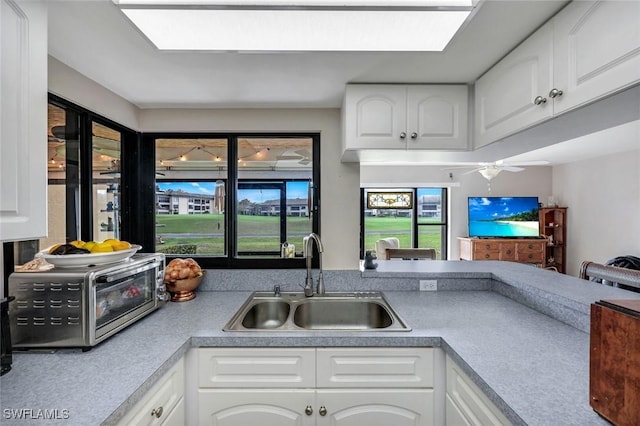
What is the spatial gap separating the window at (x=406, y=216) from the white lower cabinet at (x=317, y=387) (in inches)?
181

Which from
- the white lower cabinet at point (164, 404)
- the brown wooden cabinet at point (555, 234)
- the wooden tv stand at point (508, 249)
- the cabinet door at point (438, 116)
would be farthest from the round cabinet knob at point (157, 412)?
the brown wooden cabinet at point (555, 234)

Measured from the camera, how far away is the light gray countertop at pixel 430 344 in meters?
0.81

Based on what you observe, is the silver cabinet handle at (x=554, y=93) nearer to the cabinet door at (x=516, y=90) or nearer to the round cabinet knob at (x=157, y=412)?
the cabinet door at (x=516, y=90)

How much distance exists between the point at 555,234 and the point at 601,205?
0.97 meters

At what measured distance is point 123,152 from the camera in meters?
1.98

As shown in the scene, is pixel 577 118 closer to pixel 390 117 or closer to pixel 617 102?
pixel 617 102

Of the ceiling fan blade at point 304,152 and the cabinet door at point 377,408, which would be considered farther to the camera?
the ceiling fan blade at point 304,152

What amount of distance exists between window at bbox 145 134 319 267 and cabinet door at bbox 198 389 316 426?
0.92 meters

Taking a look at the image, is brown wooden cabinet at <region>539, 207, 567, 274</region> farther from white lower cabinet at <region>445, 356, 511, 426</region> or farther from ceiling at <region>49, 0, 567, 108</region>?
white lower cabinet at <region>445, 356, 511, 426</region>

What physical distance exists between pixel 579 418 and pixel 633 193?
A: 5.64m

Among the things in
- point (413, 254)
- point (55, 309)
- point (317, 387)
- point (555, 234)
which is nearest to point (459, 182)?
point (555, 234)

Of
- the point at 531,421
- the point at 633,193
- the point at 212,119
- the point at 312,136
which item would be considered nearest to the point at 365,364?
the point at 531,421

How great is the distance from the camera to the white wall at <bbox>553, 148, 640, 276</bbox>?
14.8 ft

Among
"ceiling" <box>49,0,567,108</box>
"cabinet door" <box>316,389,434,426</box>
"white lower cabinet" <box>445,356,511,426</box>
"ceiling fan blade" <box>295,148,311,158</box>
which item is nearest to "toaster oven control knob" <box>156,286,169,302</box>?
"cabinet door" <box>316,389,434,426</box>
